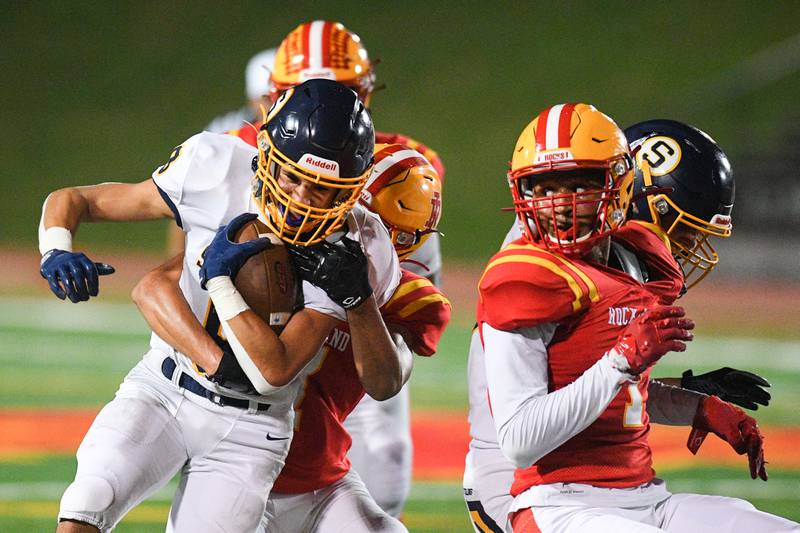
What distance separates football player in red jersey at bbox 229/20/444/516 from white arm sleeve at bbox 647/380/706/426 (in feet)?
3.37

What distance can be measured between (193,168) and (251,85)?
12.3ft

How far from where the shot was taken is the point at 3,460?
638 centimetres

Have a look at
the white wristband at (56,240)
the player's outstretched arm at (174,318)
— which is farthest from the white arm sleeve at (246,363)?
the white wristband at (56,240)

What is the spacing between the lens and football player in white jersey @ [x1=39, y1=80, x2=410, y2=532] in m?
3.07

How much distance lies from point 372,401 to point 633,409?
65.3 inches

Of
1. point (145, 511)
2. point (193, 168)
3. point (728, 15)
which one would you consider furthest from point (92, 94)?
point (193, 168)

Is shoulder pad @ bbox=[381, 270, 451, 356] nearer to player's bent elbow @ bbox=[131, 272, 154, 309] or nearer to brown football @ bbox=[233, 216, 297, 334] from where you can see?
brown football @ bbox=[233, 216, 297, 334]

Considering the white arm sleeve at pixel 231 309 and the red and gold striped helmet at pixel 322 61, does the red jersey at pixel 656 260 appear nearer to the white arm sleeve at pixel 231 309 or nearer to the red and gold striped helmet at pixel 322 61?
the white arm sleeve at pixel 231 309

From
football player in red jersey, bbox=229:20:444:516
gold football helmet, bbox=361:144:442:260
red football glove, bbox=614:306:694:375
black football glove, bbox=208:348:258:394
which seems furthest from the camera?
football player in red jersey, bbox=229:20:444:516

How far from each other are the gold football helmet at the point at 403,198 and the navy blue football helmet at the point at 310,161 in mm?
484

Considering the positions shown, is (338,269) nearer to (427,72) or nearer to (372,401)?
(372,401)

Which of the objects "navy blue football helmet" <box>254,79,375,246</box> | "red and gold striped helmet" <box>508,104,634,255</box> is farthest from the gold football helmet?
"red and gold striped helmet" <box>508,104,634,255</box>

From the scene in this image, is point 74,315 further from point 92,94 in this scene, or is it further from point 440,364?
point 92,94

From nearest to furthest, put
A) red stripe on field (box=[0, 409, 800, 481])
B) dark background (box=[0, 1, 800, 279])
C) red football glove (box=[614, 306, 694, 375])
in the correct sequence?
1. red football glove (box=[614, 306, 694, 375])
2. red stripe on field (box=[0, 409, 800, 481])
3. dark background (box=[0, 1, 800, 279])
